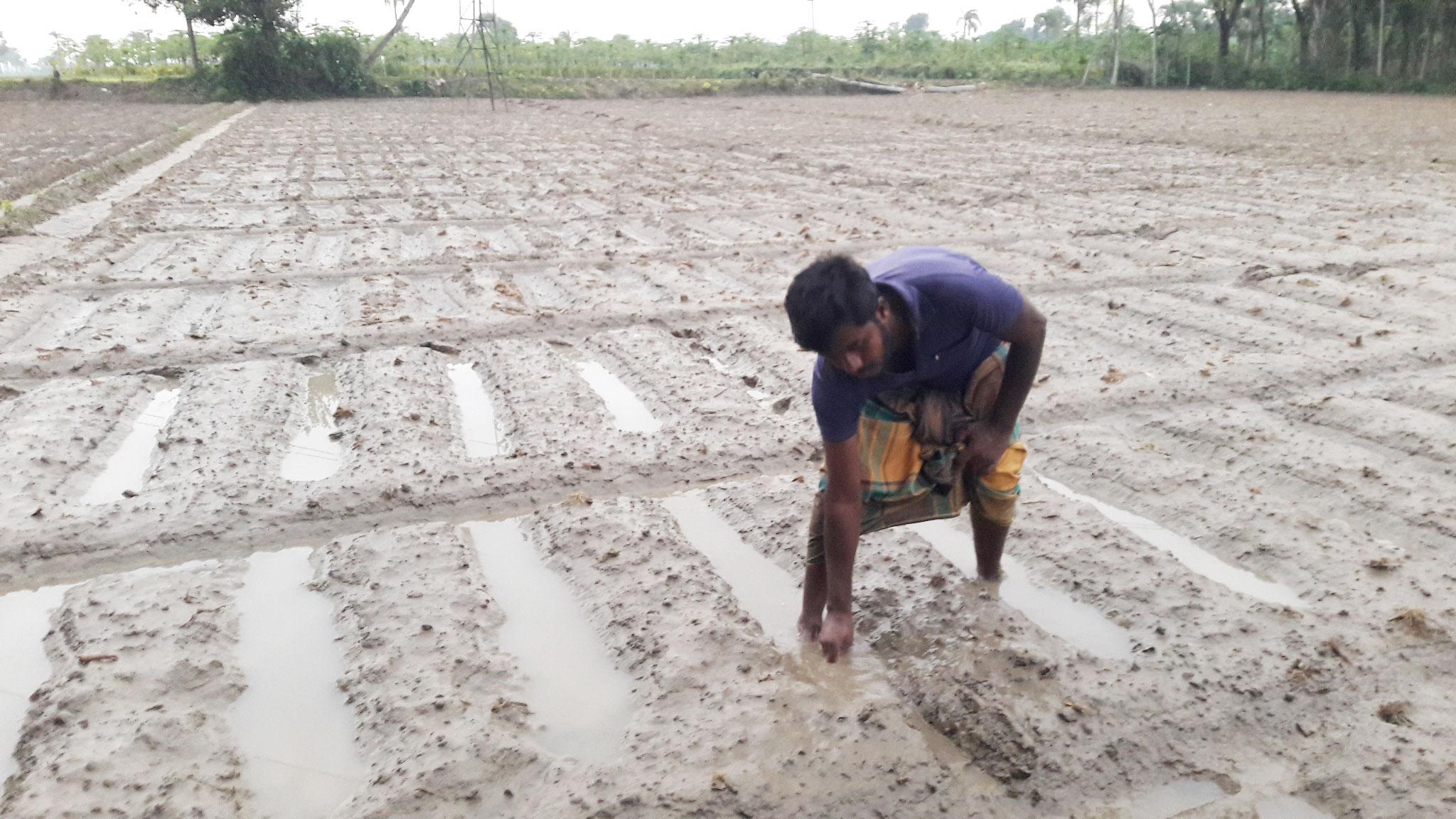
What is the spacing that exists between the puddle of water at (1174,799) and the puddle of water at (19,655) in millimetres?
2302

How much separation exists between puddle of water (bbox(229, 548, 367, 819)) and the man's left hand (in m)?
1.49

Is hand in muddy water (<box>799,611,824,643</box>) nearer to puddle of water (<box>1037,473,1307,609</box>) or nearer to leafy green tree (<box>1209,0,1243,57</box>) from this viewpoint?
puddle of water (<box>1037,473,1307,609</box>)

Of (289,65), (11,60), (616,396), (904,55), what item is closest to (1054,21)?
(904,55)

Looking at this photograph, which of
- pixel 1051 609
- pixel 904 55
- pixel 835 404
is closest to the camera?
pixel 835 404

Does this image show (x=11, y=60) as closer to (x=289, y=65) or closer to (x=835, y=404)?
(x=289, y=65)

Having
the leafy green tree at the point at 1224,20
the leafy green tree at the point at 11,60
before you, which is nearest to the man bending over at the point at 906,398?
the leafy green tree at the point at 1224,20

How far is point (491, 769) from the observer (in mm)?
2234

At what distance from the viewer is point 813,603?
105 inches

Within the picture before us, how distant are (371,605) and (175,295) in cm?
392

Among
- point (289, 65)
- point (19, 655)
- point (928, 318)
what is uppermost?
point (289, 65)

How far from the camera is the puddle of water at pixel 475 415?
393 centimetres

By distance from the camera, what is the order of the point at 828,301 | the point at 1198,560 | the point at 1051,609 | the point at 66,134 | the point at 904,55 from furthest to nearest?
1. the point at 904,55
2. the point at 66,134
3. the point at 1198,560
4. the point at 1051,609
5. the point at 828,301

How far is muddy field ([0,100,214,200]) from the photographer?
37.4 feet

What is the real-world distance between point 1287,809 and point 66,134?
Result: 20155 millimetres
